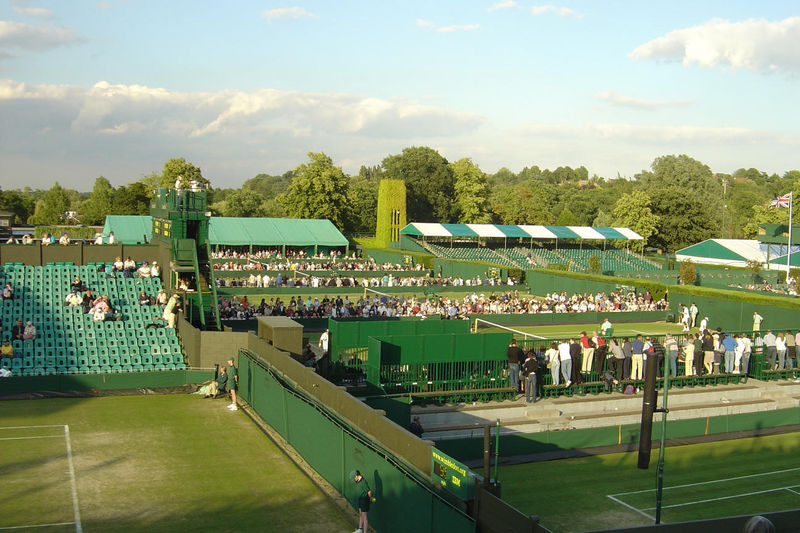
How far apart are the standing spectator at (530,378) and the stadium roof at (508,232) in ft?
150

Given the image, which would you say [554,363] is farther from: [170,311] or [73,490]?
[73,490]

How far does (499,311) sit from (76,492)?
27166 mm

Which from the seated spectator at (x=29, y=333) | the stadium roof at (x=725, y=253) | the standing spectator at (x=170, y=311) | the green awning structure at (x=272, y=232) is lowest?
the seated spectator at (x=29, y=333)

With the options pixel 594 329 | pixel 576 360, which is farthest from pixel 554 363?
pixel 594 329

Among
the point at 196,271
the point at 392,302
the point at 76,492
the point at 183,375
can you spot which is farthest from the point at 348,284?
the point at 76,492

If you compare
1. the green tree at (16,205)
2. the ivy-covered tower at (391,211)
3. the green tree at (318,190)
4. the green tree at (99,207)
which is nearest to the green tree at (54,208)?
the green tree at (16,205)

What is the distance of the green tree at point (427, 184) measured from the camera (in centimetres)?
9381

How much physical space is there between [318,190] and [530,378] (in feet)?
196

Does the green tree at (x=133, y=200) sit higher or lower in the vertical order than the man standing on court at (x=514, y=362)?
higher

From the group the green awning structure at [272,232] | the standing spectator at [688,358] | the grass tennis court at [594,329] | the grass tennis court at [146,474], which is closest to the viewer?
the grass tennis court at [146,474]

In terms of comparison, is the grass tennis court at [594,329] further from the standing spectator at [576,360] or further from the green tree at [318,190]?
the green tree at [318,190]

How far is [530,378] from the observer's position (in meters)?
20.4

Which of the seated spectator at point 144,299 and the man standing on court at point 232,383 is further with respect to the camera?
the seated spectator at point 144,299

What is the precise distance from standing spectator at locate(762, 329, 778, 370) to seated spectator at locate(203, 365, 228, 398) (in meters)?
18.1
